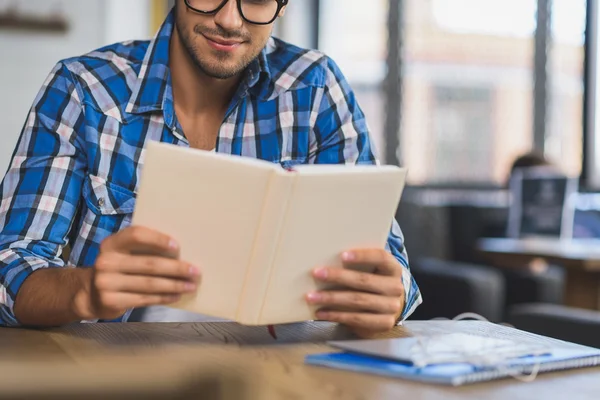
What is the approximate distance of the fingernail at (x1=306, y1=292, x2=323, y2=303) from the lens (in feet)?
3.48

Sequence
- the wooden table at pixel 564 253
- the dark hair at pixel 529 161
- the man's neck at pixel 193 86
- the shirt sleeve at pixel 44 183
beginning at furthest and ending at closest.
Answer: the dark hair at pixel 529 161 < the wooden table at pixel 564 253 < the man's neck at pixel 193 86 < the shirt sleeve at pixel 44 183

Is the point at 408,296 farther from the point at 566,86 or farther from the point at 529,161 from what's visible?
the point at 566,86

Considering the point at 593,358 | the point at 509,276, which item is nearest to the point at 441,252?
the point at 509,276

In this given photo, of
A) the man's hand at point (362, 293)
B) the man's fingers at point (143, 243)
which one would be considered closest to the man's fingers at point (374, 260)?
the man's hand at point (362, 293)

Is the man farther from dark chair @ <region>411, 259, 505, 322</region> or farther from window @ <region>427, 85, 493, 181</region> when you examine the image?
window @ <region>427, 85, 493, 181</region>

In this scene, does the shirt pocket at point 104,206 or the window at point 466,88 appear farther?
the window at point 466,88

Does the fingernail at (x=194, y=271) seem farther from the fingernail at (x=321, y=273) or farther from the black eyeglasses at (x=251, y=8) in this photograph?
the black eyeglasses at (x=251, y=8)

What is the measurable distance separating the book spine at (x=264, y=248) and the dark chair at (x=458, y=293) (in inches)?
113

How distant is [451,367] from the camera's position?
901mm

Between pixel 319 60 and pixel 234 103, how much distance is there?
187 millimetres

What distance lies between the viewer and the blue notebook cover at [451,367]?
87 centimetres

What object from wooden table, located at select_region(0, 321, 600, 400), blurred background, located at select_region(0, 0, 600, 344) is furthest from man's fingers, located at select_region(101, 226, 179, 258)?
blurred background, located at select_region(0, 0, 600, 344)

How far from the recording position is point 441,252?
495 cm

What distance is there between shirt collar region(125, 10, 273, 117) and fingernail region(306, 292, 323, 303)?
544mm
